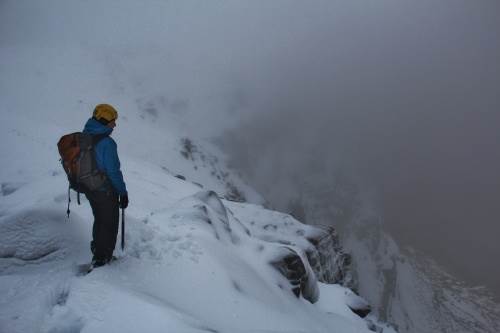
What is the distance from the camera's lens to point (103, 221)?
6.12 metres

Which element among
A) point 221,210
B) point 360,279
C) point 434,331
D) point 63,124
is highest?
point 360,279

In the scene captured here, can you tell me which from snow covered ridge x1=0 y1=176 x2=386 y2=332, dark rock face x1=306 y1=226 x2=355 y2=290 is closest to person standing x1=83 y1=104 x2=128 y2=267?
snow covered ridge x1=0 y1=176 x2=386 y2=332

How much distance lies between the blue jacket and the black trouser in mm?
308

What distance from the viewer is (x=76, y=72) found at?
161ft

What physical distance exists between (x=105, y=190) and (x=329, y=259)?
24.4m

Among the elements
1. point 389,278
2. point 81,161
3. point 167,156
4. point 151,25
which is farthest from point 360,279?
point 81,161

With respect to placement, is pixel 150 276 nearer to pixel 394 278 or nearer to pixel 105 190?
pixel 105 190

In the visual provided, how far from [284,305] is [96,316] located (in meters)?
6.38

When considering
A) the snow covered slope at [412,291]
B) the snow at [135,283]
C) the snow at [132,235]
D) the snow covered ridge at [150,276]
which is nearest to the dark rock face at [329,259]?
the snow at [132,235]

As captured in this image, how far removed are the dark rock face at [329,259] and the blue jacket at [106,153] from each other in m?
18.6

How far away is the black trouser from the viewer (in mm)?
6062

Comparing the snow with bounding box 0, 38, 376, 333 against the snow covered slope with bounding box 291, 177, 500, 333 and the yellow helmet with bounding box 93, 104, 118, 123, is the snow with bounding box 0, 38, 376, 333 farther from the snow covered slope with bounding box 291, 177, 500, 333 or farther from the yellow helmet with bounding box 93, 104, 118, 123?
the snow covered slope with bounding box 291, 177, 500, 333

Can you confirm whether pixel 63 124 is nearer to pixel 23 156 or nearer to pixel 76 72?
pixel 23 156

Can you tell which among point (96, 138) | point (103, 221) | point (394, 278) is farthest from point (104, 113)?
point (394, 278)
